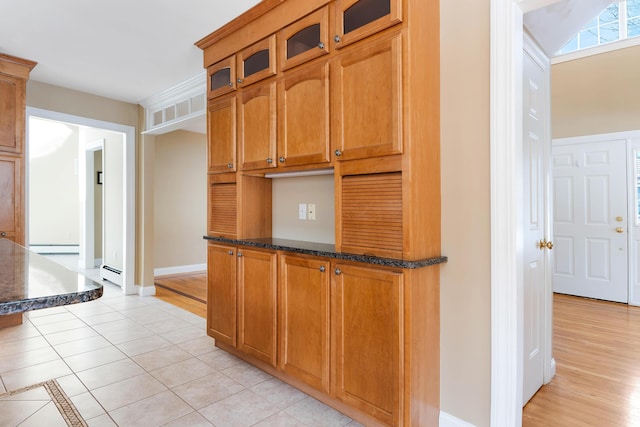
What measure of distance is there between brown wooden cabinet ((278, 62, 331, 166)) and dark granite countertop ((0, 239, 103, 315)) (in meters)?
1.35

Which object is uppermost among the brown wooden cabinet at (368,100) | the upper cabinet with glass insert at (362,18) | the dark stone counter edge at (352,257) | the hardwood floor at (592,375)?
the upper cabinet with glass insert at (362,18)

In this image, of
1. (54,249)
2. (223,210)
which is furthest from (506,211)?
(54,249)

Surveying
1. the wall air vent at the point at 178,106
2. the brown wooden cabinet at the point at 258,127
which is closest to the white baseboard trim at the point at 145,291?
the wall air vent at the point at 178,106

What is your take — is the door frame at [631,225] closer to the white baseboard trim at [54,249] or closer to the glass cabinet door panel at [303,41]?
the glass cabinet door panel at [303,41]

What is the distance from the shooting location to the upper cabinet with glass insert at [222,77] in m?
2.80

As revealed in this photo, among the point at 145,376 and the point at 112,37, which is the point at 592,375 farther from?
the point at 112,37

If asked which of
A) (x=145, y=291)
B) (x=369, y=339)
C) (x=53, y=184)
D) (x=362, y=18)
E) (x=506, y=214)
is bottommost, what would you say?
(x=145, y=291)

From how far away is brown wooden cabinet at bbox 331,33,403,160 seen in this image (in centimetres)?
174

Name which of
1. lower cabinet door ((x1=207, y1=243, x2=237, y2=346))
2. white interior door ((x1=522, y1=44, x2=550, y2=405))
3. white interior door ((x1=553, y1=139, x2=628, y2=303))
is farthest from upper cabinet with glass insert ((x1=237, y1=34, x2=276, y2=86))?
white interior door ((x1=553, y1=139, x2=628, y2=303))

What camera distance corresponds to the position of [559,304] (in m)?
→ 4.47

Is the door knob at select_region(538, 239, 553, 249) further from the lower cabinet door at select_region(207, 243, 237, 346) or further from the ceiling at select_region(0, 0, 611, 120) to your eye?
the lower cabinet door at select_region(207, 243, 237, 346)

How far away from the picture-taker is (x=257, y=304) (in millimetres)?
2551

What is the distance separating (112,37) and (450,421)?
12.4 ft

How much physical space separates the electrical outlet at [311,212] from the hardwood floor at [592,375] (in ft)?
5.92
